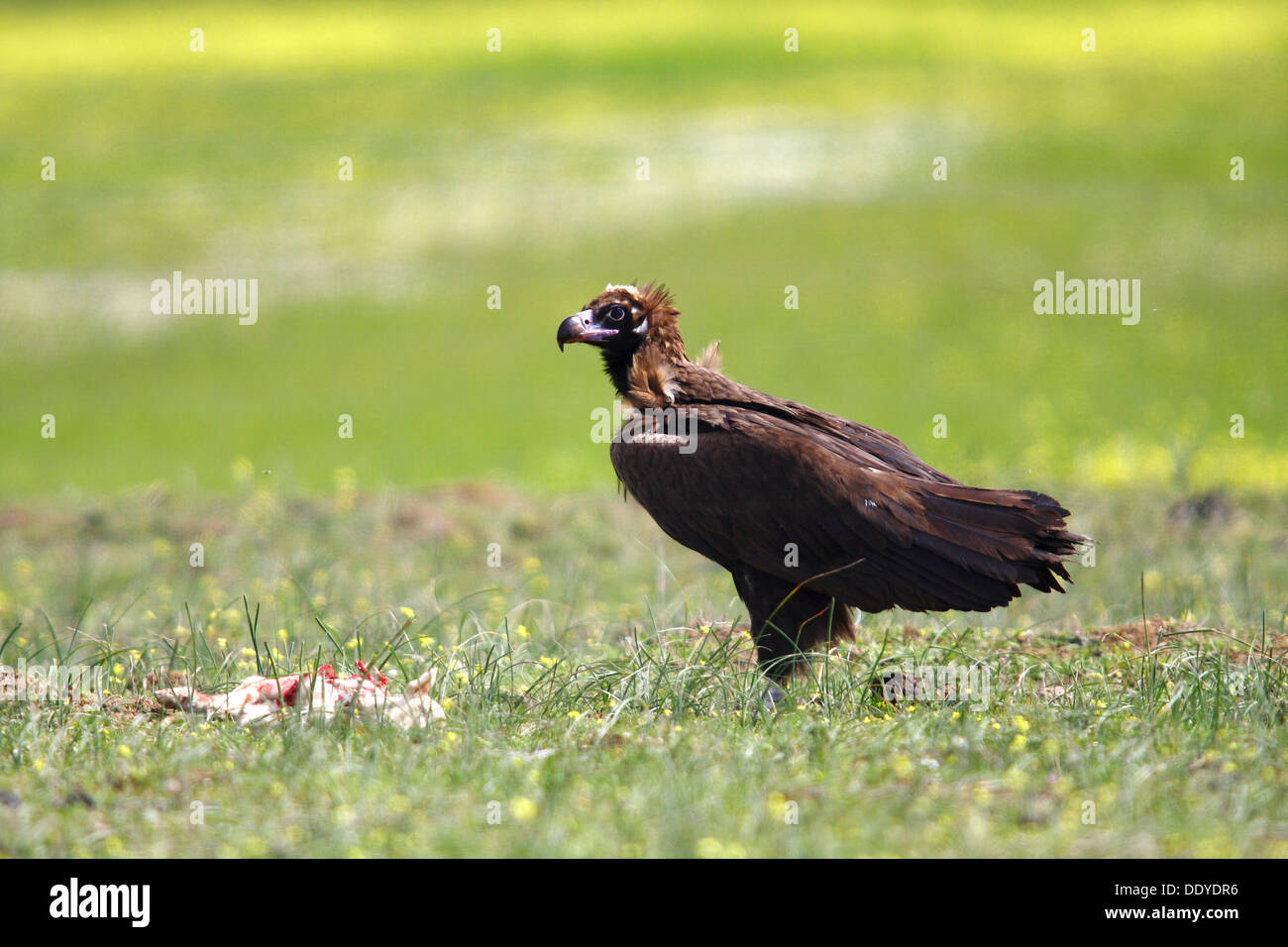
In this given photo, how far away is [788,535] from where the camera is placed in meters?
5.84

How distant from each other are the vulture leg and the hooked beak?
53.0 inches

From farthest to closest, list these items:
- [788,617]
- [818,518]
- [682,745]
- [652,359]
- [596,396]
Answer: [596,396], [652,359], [788,617], [818,518], [682,745]

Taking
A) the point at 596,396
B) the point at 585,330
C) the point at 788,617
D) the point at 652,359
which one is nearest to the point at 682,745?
the point at 788,617

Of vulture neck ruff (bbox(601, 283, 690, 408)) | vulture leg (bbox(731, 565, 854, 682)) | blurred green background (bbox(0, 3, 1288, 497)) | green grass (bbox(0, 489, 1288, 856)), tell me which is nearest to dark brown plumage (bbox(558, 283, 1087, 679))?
vulture leg (bbox(731, 565, 854, 682))

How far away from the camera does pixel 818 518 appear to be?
5.79 metres

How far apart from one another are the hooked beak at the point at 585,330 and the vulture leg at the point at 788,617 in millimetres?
1345

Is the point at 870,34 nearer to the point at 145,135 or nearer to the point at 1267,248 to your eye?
the point at 1267,248

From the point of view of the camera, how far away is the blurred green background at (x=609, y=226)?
18938mm

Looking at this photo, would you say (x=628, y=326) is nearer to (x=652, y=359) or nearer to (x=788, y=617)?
(x=652, y=359)

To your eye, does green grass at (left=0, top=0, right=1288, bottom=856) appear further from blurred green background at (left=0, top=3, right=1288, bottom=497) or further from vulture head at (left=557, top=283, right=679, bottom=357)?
vulture head at (left=557, top=283, right=679, bottom=357)

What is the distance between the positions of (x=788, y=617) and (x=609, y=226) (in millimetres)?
23621

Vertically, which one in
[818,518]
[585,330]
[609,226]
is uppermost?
[609,226]

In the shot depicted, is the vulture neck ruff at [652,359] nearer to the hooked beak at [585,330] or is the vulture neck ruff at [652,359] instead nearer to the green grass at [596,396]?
the hooked beak at [585,330]

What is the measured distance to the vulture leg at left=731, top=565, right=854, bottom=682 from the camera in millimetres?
5977
